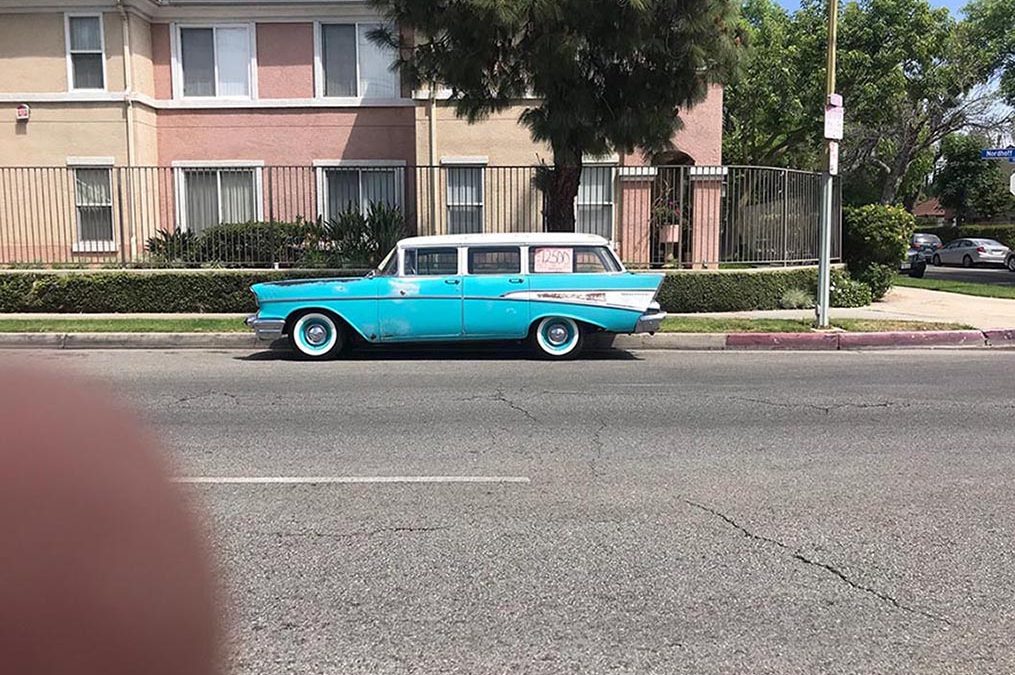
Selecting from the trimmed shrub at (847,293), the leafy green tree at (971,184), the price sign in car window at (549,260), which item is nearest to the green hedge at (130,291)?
the price sign in car window at (549,260)

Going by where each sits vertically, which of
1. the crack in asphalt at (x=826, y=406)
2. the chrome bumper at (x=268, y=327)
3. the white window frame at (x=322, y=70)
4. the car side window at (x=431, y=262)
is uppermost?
the white window frame at (x=322, y=70)

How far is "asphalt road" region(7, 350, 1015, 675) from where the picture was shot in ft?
11.2

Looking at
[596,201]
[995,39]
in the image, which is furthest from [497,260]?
[995,39]

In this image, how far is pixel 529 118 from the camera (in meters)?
13.1

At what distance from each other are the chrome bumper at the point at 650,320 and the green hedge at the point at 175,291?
4105 mm

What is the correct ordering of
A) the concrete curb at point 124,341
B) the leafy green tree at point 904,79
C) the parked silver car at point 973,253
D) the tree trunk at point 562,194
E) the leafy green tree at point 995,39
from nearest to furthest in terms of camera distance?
the concrete curb at point 124,341 < the tree trunk at point 562,194 < the leafy green tree at point 904,79 < the leafy green tree at point 995,39 < the parked silver car at point 973,253

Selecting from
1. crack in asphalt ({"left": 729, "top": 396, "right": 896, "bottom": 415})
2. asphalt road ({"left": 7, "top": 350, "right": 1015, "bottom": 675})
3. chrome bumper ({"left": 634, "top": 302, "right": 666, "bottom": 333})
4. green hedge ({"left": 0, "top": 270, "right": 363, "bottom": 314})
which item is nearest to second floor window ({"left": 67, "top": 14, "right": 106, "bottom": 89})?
green hedge ({"left": 0, "top": 270, "right": 363, "bottom": 314})

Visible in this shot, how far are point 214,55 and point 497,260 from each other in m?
12.0

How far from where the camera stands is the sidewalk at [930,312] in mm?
14633

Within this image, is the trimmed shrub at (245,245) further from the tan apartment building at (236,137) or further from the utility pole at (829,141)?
the utility pole at (829,141)

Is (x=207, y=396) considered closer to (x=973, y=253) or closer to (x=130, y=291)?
(x=130, y=291)

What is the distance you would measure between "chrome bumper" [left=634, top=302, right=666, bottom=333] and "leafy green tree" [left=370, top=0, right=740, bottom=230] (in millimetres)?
3228

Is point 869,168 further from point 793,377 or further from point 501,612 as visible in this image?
point 501,612

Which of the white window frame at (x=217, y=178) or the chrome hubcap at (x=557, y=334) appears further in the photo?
the white window frame at (x=217, y=178)
